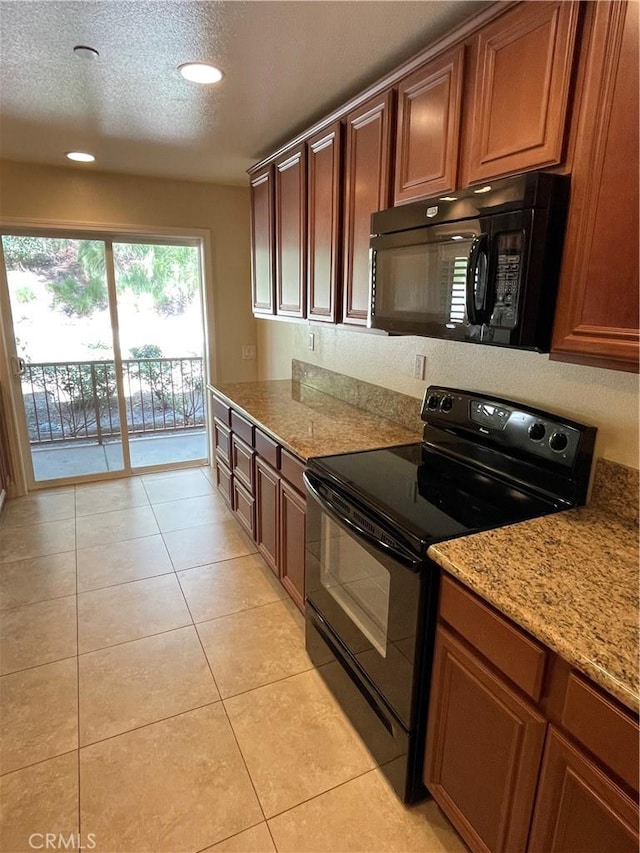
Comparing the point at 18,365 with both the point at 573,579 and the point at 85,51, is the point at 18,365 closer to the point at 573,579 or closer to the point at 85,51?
the point at 85,51

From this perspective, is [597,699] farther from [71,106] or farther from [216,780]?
[71,106]

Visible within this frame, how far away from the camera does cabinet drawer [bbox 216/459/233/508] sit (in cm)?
334

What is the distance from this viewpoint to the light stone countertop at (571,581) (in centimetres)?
91

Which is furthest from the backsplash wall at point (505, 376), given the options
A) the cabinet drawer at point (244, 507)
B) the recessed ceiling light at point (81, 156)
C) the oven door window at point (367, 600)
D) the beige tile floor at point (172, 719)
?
the recessed ceiling light at point (81, 156)

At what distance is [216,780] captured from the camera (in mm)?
→ 1624

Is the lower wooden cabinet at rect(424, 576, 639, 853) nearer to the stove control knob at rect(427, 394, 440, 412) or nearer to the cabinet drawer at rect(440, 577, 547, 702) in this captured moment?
the cabinet drawer at rect(440, 577, 547, 702)

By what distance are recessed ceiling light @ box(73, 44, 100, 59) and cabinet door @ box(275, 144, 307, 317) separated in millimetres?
1009

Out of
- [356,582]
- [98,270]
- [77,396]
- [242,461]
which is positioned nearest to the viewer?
[356,582]

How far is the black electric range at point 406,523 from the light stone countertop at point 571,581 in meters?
0.08

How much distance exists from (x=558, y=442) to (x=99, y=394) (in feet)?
12.2

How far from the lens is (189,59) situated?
1.78 m

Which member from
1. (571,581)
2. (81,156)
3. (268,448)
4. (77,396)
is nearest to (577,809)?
(571,581)

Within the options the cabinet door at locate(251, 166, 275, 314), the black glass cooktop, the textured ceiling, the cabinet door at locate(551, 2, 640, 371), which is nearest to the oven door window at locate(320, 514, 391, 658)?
the black glass cooktop

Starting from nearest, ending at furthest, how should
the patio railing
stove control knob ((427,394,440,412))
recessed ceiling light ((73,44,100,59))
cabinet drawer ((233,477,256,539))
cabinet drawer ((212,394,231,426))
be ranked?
recessed ceiling light ((73,44,100,59)), stove control knob ((427,394,440,412)), cabinet drawer ((233,477,256,539)), cabinet drawer ((212,394,231,426)), the patio railing
